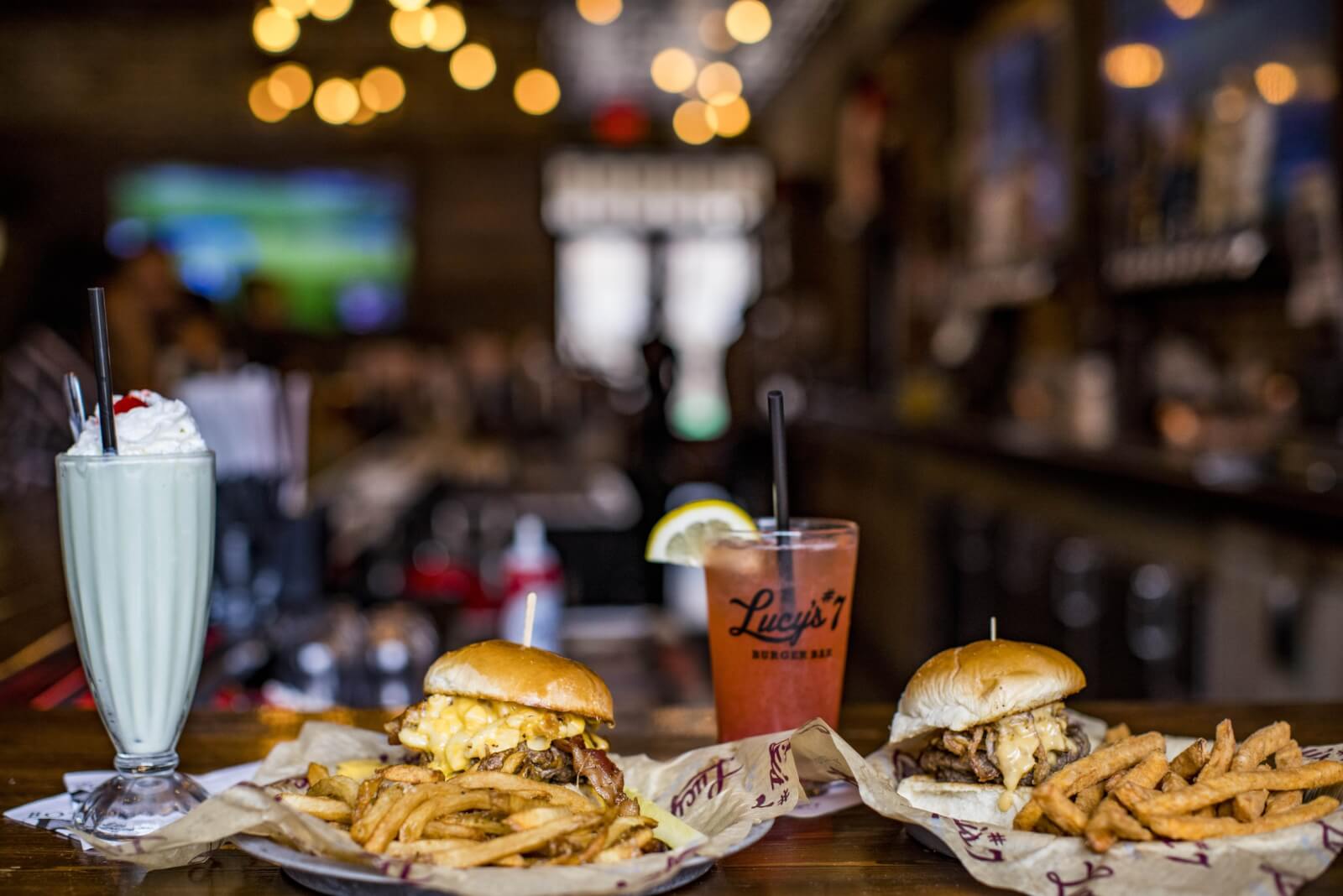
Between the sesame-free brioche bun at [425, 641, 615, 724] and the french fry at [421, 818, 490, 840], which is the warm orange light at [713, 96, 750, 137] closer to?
the sesame-free brioche bun at [425, 641, 615, 724]

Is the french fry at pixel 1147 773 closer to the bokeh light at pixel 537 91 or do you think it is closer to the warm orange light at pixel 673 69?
the warm orange light at pixel 673 69

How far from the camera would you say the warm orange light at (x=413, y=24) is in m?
6.19

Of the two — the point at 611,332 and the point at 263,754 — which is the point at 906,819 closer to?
the point at 263,754

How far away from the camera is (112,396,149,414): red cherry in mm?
1121

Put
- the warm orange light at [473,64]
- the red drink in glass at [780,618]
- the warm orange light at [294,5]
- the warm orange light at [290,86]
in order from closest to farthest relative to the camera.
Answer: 1. the red drink in glass at [780,618]
2. the warm orange light at [294,5]
3. the warm orange light at [473,64]
4. the warm orange light at [290,86]

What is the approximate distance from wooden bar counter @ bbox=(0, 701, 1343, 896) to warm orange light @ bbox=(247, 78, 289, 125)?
345 inches

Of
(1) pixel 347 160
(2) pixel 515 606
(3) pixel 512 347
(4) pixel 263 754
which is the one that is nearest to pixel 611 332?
(3) pixel 512 347

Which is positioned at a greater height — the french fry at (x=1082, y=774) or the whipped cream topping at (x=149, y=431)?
the whipped cream topping at (x=149, y=431)

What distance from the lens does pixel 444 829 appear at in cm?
92

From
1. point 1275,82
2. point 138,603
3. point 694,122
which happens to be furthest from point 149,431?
point 694,122

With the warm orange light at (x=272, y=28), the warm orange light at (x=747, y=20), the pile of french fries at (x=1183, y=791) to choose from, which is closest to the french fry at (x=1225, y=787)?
the pile of french fries at (x=1183, y=791)

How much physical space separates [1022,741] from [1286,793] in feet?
0.65

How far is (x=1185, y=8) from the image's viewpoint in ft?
14.2

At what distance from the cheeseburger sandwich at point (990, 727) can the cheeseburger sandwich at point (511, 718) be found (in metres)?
0.26
